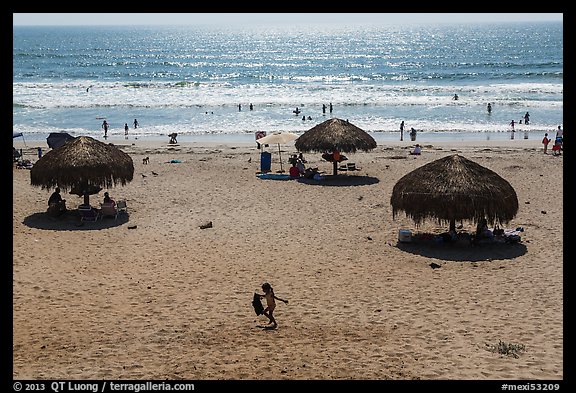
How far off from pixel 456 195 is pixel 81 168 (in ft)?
28.4

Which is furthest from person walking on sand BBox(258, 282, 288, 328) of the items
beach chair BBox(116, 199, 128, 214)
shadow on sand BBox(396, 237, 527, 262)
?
beach chair BBox(116, 199, 128, 214)

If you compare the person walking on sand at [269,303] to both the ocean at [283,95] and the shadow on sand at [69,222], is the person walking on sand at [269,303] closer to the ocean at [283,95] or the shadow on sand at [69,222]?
the shadow on sand at [69,222]

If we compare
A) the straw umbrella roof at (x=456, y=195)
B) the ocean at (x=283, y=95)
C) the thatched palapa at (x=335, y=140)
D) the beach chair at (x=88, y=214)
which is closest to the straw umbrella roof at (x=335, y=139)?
the thatched palapa at (x=335, y=140)

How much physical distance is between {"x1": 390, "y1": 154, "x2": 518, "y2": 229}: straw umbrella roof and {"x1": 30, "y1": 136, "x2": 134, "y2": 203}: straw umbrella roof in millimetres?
7004

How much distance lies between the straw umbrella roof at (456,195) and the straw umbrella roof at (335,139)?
676cm

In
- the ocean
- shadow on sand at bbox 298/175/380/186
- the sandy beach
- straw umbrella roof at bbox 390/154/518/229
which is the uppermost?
the ocean

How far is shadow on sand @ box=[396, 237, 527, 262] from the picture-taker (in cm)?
1282

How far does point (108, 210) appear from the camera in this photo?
51.7 ft

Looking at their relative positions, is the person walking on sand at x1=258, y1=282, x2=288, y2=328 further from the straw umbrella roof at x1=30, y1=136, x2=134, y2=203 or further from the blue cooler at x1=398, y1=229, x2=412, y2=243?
the straw umbrella roof at x1=30, y1=136, x2=134, y2=203

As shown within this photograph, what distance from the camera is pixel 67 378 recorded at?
7.30 m

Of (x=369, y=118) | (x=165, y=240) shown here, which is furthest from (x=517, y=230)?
(x=369, y=118)

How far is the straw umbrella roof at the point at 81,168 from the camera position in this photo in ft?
50.5

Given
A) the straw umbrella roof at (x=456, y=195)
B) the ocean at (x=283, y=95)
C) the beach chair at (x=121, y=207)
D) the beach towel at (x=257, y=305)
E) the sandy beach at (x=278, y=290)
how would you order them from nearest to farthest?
1. the sandy beach at (x=278, y=290)
2. the beach towel at (x=257, y=305)
3. the straw umbrella roof at (x=456, y=195)
4. the beach chair at (x=121, y=207)
5. the ocean at (x=283, y=95)
